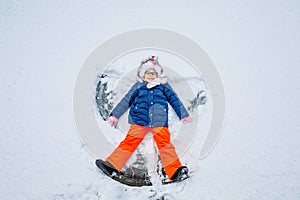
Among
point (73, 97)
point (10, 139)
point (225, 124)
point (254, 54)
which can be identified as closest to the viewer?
point (10, 139)

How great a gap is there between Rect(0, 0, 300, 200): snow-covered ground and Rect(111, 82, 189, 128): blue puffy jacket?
390mm

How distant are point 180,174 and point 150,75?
86cm

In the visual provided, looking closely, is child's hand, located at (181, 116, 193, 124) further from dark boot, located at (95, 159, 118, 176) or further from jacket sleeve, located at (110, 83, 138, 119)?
dark boot, located at (95, 159, 118, 176)

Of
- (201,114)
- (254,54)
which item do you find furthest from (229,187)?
(254,54)

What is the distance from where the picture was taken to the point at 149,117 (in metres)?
2.37

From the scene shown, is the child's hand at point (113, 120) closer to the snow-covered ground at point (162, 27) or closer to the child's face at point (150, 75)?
the snow-covered ground at point (162, 27)

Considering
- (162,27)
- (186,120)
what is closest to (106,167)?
(186,120)

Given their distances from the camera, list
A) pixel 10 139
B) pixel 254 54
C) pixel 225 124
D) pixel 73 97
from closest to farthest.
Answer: pixel 10 139 < pixel 225 124 < pixel 73 97 < pixel 254 54

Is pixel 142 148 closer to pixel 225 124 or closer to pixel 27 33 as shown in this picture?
pixel 225 124

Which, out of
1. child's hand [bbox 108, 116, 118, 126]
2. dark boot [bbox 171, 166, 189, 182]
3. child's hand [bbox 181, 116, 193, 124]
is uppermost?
child's hand [bbox 108, 116, 118, 126]

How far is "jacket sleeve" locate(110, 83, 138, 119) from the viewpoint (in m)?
2.47

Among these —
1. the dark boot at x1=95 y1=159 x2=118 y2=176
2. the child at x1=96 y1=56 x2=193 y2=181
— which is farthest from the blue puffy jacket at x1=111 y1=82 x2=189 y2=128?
the dark boot at x1=95 y1=159 x2=118 y2=176

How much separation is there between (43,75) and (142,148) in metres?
1.11

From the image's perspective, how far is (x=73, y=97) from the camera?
2.63 metres
